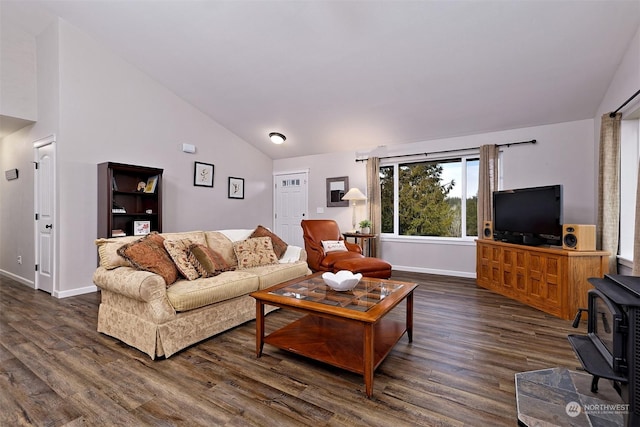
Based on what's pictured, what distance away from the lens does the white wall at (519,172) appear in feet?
13.2

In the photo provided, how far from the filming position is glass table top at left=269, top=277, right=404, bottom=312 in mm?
2026

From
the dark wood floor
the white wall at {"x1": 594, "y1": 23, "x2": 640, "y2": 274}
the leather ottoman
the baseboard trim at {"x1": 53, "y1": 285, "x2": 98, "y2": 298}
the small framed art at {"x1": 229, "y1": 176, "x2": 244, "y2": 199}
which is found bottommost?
the dark wood floor

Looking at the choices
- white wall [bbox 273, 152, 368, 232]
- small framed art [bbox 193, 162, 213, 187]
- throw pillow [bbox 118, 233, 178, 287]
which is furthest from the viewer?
white wall [bbox 273, 152, 368, 232]

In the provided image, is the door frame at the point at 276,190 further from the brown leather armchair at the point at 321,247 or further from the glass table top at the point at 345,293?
the glass table top at the point at 345,293

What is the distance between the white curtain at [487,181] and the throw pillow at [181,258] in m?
4.00

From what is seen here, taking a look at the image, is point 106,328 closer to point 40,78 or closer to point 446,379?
point 446,379

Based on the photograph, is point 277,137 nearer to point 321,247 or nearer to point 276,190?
point 276,190

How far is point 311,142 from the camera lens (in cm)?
576

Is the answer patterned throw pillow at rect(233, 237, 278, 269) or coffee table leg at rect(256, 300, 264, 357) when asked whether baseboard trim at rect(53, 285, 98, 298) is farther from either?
coffee table leg at rect(256, 300, 264, 357)

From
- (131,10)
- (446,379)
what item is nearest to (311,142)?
(131,10)

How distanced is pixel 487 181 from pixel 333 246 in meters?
2.50

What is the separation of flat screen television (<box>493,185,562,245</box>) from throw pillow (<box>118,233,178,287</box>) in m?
3.90

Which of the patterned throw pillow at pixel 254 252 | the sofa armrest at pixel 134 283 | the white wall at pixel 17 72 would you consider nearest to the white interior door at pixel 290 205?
the patterned throw pillow at pixel 254 252

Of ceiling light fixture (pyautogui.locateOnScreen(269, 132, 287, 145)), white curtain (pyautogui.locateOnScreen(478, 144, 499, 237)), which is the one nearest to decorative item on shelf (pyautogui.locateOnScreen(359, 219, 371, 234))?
white curtain (pyautogui.locateOnScreen(478, 144, 499, 237))
